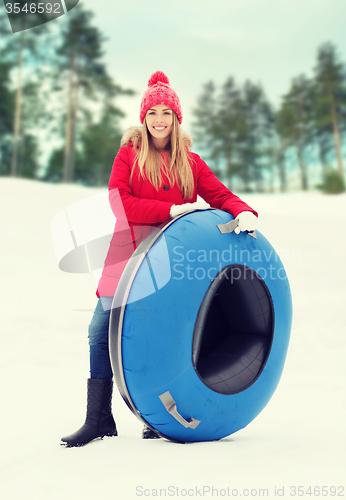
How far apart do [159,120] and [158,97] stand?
11 cm

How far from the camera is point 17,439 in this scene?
6.73 feet

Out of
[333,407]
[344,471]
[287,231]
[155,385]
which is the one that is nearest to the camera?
[344,471]

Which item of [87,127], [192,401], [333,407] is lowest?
[333,407]

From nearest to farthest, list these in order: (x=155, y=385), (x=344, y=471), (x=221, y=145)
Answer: (x=344, y=471)
(x=155, y=385)
(x=221, y=145)

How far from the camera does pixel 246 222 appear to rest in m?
1.96

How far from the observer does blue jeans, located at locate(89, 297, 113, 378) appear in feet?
6.66

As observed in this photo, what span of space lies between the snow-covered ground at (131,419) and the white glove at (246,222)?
37.2 inches

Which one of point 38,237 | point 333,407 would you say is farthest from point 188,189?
point 38,237

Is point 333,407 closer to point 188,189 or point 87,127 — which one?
point 188,189

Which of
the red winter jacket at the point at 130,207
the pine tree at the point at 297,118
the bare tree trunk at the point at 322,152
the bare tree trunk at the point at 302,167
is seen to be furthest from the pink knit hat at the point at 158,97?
the bare tree trunk at the point at 322,152

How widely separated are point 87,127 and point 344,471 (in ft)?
57.6

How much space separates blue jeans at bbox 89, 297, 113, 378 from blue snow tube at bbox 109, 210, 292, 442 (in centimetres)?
32

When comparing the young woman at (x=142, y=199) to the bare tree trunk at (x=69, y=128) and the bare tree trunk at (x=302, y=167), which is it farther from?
the bare tree trunk at (x=302, y=167)

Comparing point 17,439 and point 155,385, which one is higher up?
point 155,385
